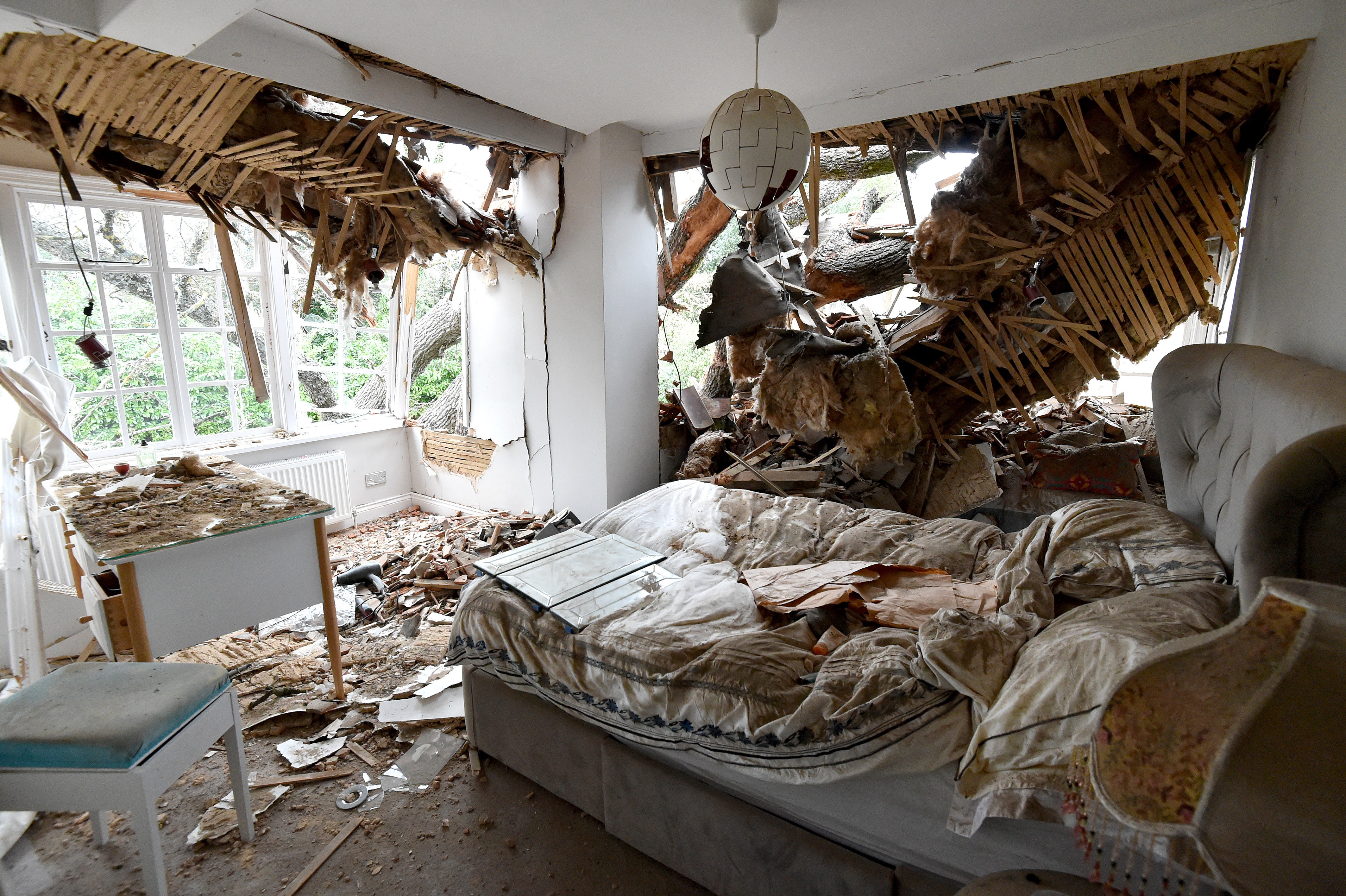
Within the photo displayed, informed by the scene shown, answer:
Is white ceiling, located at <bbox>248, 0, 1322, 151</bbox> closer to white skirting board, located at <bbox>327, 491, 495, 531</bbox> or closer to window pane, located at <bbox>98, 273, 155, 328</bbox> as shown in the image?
window pane, located at <bbox>98, 273, 155, 328</bbox>

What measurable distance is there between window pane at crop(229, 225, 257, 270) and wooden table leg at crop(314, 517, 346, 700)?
2.92 m

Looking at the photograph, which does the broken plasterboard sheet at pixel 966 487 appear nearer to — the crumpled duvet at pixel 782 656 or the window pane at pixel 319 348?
the crumpled duvet at pixel 782 656

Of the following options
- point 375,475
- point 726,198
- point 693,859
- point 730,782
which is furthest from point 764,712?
point 375,475

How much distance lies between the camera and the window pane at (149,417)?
4008 millimetres

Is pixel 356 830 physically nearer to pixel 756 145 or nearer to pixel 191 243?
pixel 756 145

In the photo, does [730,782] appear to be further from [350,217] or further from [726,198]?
[350,217]

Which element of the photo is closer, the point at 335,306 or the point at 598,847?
the point at 598,847

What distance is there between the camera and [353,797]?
85.4 inches

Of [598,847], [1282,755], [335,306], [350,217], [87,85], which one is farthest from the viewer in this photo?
[335,306]

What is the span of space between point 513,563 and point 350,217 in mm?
2389

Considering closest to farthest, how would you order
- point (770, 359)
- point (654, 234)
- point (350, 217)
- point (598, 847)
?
point (598, 847) → point (350, 217) → point (770, 359) → point (654, 234)

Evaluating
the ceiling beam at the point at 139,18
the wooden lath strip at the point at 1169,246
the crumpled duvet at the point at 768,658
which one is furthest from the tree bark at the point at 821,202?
the ceiling beam at the point at 139,18

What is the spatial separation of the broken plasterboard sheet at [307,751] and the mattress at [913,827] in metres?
1.67

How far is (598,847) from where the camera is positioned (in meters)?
1.93
